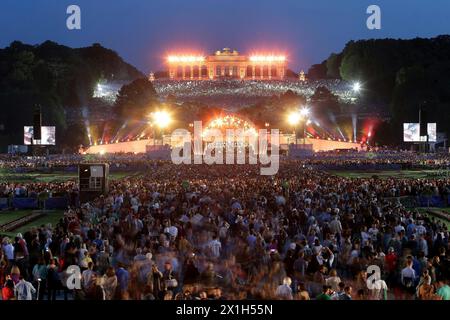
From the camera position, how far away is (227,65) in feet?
584

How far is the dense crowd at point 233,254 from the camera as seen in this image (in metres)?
12.2

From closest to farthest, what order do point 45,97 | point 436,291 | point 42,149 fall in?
point 436,291 < point 42,149 < point 45,97

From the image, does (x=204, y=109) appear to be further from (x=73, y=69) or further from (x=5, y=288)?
(x=5, y=288)

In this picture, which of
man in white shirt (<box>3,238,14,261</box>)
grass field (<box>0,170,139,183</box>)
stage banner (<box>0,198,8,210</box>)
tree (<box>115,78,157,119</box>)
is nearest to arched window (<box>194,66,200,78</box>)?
tree (<box>115,78,157,119</box>)

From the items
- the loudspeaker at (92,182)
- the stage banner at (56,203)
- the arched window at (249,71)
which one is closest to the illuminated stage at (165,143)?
the stage banner at (56,203)

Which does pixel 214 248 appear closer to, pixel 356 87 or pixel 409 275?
pixel 409 275

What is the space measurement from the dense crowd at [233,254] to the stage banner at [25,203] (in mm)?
11799

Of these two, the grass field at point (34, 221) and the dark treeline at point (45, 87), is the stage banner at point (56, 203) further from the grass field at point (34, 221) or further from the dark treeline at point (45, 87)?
the dark treeline at point (45, 87)

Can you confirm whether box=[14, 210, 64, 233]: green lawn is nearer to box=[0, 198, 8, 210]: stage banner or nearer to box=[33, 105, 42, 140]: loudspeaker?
box=[0, 198, 8, 210]: stage banner

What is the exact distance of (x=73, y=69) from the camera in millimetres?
126688

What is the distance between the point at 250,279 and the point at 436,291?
3.26 metres

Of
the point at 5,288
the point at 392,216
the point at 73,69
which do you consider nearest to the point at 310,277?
the point at 5,288

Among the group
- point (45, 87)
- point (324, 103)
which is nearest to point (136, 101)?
point (45, 87)

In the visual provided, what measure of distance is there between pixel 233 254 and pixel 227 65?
16392 centimetres
